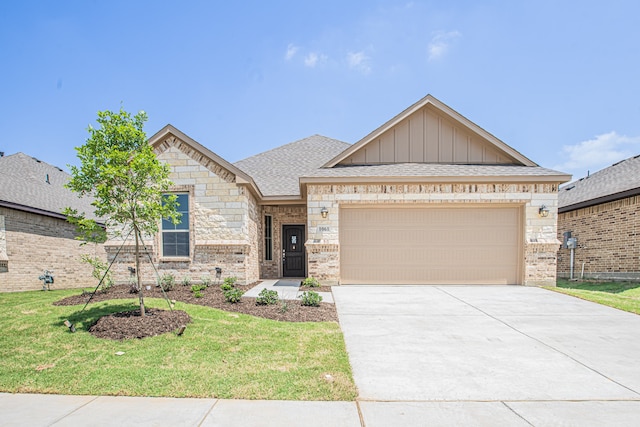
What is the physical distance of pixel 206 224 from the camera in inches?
413

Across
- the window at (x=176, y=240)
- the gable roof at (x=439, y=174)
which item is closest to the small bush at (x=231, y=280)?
the window at (x=176, y=240)

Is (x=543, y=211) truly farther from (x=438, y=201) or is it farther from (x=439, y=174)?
(x=439, y=174)

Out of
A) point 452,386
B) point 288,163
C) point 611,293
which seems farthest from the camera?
point 288,163

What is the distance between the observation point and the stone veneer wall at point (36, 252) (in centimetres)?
1102

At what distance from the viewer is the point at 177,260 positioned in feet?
34.2

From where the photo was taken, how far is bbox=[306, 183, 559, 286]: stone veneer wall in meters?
10.2

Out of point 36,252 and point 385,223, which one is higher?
point 385,223

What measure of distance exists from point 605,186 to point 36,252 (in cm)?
2265

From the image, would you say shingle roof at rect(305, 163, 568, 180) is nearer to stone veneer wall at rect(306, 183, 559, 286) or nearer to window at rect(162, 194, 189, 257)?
stone veneer wall at rect(306, 183, 559, 286)

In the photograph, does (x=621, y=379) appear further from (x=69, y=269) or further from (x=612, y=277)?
(x=69, y=269)

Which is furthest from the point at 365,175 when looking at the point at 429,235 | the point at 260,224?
the point at 260,224

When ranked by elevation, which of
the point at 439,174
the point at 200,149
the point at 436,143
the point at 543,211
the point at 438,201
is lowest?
the point at 543,211

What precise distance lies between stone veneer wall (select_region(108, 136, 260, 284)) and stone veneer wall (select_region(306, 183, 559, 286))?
229 centimetres

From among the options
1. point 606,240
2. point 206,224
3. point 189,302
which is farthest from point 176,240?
point 606,240
